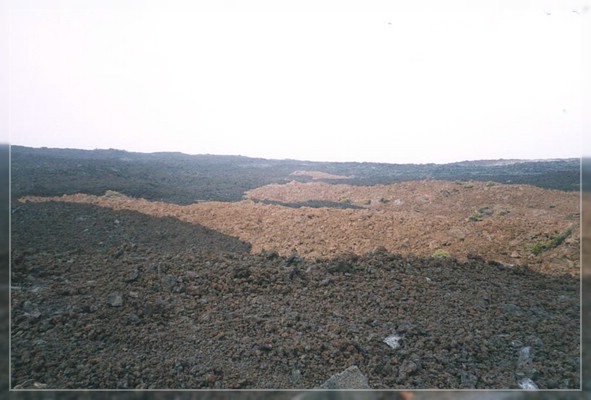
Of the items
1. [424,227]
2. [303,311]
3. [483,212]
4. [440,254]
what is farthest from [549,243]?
[483,212]

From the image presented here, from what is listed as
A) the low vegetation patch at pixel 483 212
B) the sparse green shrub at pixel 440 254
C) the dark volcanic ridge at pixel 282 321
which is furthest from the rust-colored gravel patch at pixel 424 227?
the dark volcanic ridge at pixel 282 321

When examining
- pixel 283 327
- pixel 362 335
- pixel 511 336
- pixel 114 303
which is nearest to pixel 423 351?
pixel 362 335

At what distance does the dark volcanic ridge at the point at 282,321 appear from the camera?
3350 millimetres

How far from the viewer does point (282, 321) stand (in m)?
4.23

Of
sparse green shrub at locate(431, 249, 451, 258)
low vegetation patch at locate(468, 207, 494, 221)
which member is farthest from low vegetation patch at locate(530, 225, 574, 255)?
low vegetation patch at locate(468, 207, 494, 221)

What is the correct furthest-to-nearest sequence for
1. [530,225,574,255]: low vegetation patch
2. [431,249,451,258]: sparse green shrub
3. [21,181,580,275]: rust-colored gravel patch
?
[21,181,580,275]: rust-colored gravel patch, [530,225,574,255]: low vegetation patch, [431,249,451,258]: sparse green shrub

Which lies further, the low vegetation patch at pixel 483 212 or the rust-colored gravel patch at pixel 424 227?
the low vegetation patch at pixel 483 212

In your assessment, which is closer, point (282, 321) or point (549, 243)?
point (282, 321)

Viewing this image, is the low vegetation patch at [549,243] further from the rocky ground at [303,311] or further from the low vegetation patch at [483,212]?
the low vegetation patch at [483,212]

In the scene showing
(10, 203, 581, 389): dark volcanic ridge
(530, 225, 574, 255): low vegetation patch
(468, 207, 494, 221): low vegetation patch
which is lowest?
(468, 207, 494, 221): low vegetation patch

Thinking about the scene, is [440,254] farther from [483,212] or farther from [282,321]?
[483,212]

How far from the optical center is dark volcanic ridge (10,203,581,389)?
3350 mm

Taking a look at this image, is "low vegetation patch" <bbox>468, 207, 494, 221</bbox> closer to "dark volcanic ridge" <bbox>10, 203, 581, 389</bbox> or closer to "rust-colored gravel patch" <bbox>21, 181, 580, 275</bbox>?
"rust-colored gravel patch" <bbox>21, 181, 580, 275</bbox>

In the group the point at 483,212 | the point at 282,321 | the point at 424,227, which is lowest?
the point at 483,212
